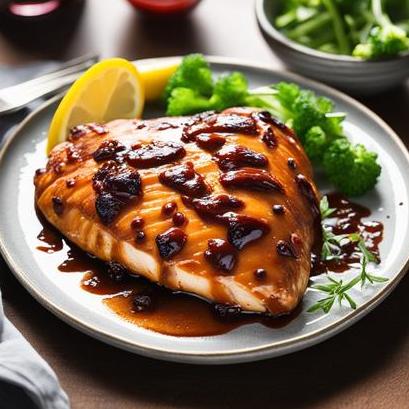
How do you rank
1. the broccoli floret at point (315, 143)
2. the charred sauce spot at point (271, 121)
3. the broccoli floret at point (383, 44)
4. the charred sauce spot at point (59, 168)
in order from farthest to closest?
1. the broccoli floret at point (383, 44)
2. the broccoli floret at point (315, 143)
3. the charred sauce spot at point (271, 121)
4. the charred sauce spot at point (59, 168)

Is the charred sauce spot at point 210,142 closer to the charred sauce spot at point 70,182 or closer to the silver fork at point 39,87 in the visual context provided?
the charred sauce spot at point 70,182

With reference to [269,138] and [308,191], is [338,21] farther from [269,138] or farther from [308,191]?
[308,191]

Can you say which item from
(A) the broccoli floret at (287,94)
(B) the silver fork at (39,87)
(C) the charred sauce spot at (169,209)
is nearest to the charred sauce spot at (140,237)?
(C) the charred sauce spot at (169,209)

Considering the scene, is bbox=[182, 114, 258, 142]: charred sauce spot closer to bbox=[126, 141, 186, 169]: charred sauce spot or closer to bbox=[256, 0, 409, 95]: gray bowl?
bbox=[126, 141, 186, 169]: charred sauce spot

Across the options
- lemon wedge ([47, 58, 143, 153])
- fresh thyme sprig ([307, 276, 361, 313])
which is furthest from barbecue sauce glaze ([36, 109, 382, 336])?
lemon wedge ([47, 58, 143, 153])

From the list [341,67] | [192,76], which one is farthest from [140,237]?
[341,67]

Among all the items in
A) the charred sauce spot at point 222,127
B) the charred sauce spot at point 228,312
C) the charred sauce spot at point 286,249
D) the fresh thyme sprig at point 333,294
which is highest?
the charred sauce spot at point 222,127

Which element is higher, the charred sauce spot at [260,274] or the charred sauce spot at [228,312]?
the charred sauce spot at [260,274]
